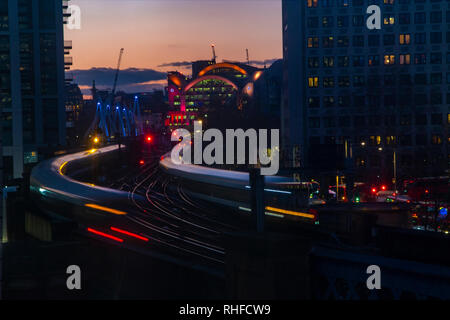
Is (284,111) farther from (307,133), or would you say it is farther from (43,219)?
(43,219)

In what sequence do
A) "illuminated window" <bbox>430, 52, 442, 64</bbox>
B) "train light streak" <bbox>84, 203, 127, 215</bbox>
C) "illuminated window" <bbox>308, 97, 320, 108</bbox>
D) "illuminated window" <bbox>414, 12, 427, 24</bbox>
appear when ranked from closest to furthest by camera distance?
"train light streak" <bbox>84, 203, 127, 215</bbox> < "illuminated window" <bbox>414, 12, 427, 24</bbox> < "illuminated window" <bbox>430, 52, 442, 64</bbox> < "illuminated window" <bbox>308, 97, 320, 108</bbox>

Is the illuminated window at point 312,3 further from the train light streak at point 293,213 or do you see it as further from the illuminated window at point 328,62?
the train light streak at point 293,213

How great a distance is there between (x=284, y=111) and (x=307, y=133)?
6653mm

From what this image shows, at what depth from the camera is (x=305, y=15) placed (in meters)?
57.2

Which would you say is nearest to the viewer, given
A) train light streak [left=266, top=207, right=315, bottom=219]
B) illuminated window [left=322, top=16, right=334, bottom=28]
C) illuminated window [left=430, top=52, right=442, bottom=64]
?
train light streak [left=266, top=207, right=315, bottom=219]

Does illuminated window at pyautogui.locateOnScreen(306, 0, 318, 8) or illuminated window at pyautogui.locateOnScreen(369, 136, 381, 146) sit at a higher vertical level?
illuminated window at pyautogui.locateOnScreen(306, 0, 318, 8)

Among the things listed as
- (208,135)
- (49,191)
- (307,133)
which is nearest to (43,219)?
(49,191)

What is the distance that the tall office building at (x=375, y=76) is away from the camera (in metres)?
55.6

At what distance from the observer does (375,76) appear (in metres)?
56.0

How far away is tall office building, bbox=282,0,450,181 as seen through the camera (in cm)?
5559

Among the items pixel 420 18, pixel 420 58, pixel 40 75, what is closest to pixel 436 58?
pixel 420 58

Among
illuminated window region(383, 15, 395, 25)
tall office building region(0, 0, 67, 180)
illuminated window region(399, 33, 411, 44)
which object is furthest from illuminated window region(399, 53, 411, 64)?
tall office building region(0, 0, 67, 180)

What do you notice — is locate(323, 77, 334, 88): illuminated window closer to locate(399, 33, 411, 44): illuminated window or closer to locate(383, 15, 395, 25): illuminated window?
locate(383, 15, 395, 25): illuminated window

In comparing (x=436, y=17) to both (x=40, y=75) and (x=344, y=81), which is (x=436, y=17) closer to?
(x=344, y=81)
